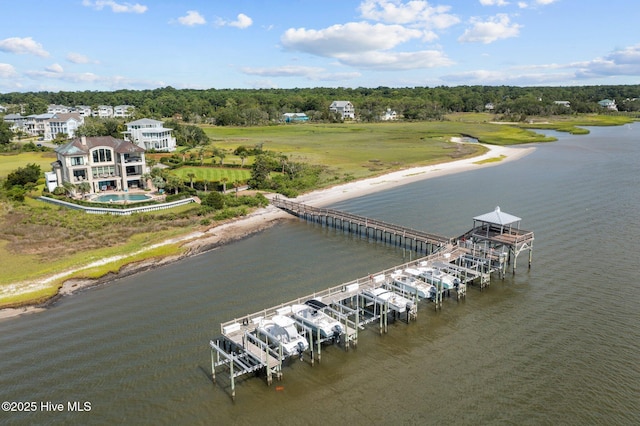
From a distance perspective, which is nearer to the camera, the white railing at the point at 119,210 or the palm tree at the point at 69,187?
the white railing at the point at 119,210

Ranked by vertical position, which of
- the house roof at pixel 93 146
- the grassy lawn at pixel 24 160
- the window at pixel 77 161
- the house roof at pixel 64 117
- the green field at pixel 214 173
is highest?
the house roof at pixel 64 117

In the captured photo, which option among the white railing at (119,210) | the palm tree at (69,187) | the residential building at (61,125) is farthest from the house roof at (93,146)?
the residential building at (61,125)

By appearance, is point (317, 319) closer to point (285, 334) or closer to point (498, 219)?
point (285, 334)

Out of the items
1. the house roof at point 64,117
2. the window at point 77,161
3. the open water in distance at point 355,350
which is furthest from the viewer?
the house roof at point 64,117

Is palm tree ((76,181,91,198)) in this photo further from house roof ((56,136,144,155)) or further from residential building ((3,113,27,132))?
residential building ((3,113,27,132))

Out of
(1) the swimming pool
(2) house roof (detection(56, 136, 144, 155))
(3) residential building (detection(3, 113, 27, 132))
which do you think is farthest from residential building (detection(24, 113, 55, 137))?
(1) the swimming pool

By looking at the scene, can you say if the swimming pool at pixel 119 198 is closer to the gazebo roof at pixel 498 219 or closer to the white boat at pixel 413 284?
the white boat at pixel 413 284

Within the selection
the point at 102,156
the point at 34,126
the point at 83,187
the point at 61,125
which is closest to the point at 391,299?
the point at 83,187

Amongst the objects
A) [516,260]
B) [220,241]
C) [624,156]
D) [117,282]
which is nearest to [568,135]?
[624,156]
